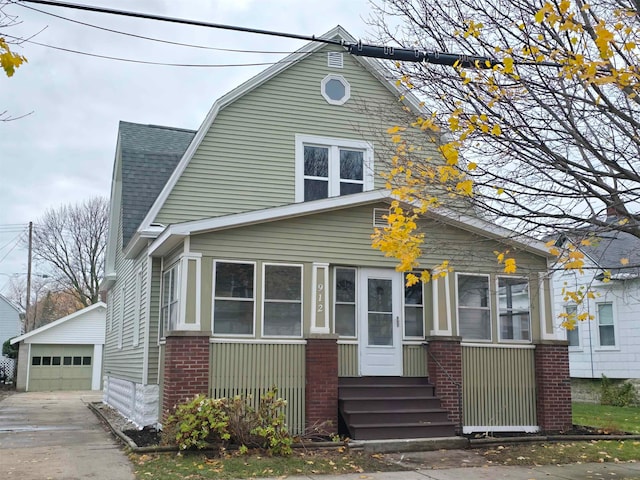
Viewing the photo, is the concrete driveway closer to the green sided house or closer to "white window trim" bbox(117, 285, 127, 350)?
the green sided house

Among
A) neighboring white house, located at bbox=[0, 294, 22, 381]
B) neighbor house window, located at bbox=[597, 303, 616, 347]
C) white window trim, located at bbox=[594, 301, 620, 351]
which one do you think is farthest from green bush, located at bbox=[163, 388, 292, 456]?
neighboring white house, located at bbox=[0, 294, 22, 381]

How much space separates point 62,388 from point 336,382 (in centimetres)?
2480

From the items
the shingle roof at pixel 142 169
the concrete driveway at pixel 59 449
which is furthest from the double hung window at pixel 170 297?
the shingle roof at pixel 142 169

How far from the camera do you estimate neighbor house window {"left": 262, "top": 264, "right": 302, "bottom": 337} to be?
12.1m

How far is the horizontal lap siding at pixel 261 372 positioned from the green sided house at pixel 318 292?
25 mm

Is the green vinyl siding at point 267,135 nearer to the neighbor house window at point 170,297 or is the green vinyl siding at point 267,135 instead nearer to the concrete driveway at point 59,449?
the neighbor house window at point 170,297

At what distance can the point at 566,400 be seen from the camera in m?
13.1

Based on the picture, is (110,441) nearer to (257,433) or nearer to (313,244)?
(257,433)

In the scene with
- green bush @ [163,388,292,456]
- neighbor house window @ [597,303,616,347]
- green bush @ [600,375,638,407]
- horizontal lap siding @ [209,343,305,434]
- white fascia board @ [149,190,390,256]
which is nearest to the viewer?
green bush @ [163,388,292,456]

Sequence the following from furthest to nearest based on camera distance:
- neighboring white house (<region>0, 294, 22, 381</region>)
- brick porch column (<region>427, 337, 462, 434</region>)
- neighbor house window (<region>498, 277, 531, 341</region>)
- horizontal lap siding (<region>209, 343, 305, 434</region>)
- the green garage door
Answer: neighboring white house (<region>0, 294, 22, 381</region>) → the green garage door → neighbor house window (<region>498, 277, 531, 341</region>) → brick porch column (<region>427, 337, 462, 434</region>) → horizontal lap siding (<region>209, 343, 305, 434</region>)

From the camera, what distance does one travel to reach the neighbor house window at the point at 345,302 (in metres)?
12.7

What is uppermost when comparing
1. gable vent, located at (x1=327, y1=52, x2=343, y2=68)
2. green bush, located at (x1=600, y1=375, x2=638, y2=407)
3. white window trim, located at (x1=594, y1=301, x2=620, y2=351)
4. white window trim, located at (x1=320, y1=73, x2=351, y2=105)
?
gable vent, located at (x1=327, y1=52, x2=343, y2=68)

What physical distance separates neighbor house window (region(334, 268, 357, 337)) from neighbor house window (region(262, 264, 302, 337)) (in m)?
0.84

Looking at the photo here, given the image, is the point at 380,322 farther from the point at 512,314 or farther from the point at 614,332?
the point at 614,332
